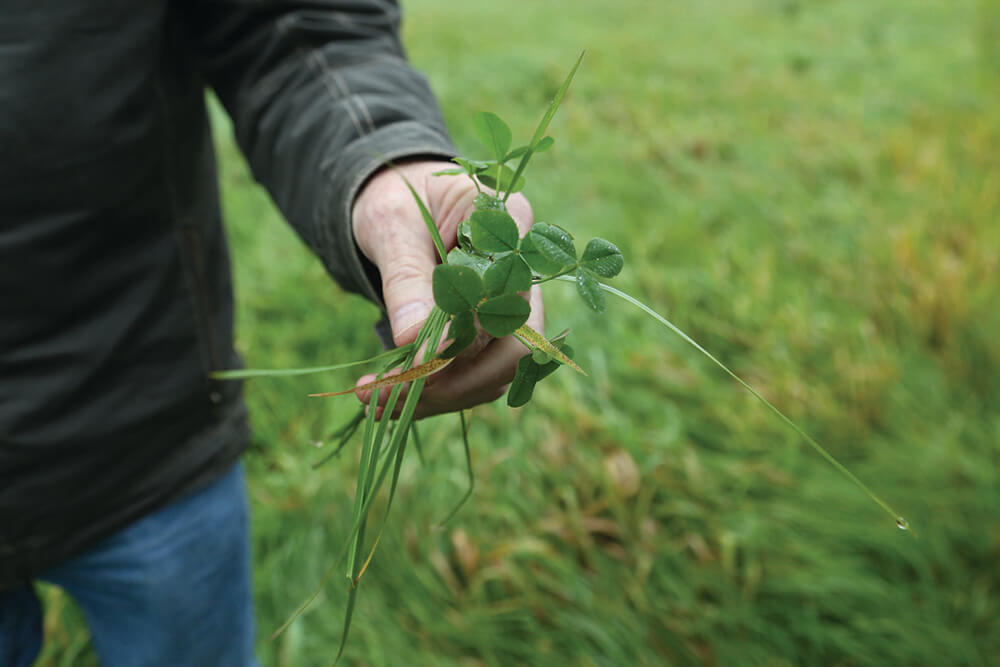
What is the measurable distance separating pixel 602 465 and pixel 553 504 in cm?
17

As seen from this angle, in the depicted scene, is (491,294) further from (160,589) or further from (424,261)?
(160,589)

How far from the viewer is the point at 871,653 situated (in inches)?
58.7

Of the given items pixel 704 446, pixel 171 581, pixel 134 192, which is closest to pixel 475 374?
pixel 134 192

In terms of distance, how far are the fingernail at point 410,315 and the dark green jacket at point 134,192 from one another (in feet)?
0.46

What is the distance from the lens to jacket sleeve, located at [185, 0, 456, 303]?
2.42ft

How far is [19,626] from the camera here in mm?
1034

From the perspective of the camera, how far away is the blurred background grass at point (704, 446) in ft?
5.18

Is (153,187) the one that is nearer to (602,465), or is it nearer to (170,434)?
(170,434)

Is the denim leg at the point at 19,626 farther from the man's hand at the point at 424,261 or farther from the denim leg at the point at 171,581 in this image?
the man's hand at the point at 424,261

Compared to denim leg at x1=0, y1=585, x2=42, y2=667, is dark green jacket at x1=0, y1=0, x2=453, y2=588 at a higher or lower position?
higher

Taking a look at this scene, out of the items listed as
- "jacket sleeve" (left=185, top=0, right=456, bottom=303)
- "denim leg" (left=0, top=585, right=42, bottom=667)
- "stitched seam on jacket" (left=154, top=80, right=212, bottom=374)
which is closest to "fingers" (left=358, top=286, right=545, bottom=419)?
"jacket sleeve" (left=185, top=0, right=456, bottom=303)

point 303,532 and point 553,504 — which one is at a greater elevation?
point 553,504

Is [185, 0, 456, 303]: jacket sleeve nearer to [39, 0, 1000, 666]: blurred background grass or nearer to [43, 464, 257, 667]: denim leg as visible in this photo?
[43, 464, 257, 667]: denim leg

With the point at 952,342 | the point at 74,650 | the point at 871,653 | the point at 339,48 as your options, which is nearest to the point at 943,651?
the point at 871,653
